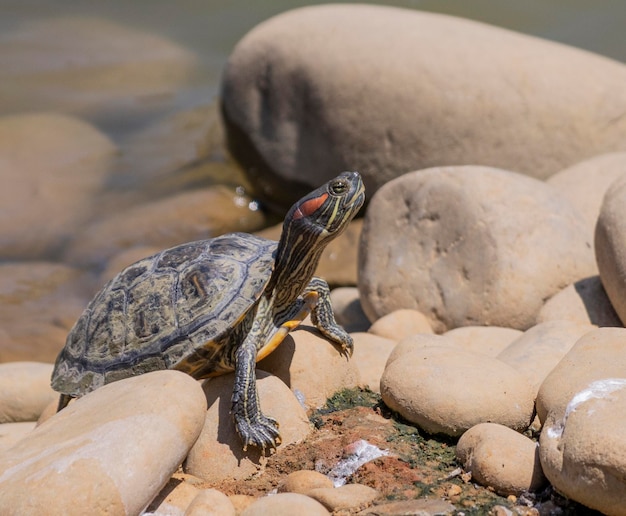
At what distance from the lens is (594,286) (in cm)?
484

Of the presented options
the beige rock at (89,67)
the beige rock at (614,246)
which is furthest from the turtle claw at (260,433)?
the beige rock at (89,67)

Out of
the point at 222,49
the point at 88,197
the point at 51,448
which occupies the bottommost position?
the point at 88,197

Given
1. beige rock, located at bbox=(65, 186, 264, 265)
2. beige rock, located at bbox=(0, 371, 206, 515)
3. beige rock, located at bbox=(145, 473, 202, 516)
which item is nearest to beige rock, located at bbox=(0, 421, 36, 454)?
beige rock, located at bbox=(0, 371, 206, 515)

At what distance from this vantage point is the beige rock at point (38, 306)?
252 inches

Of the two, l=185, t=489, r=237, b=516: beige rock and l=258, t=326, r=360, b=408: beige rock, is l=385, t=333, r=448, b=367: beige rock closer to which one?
l=258, t=326, r=360, b=408: beige rock

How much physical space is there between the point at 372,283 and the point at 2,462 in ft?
9.52

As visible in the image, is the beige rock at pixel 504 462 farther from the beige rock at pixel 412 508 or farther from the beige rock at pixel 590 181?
the beige rock at pixel 590 181

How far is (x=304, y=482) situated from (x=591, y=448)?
106cm

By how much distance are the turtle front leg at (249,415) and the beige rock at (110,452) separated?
0.27m

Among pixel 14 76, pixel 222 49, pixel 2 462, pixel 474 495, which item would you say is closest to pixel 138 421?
pixel 2 462

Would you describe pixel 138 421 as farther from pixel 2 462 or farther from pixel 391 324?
pixel 391 324

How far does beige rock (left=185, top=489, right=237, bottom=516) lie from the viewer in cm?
304

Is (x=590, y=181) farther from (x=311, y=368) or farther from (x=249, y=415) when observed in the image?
(x=249, y=415)

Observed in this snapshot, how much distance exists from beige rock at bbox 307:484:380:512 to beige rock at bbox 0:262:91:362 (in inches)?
149
